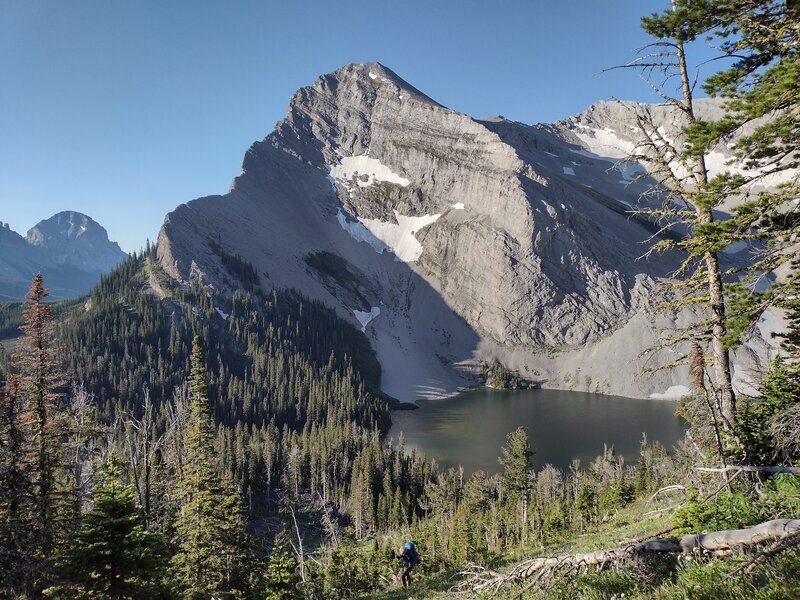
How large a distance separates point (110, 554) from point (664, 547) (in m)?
17.5

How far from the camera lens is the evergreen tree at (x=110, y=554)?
52.5ft

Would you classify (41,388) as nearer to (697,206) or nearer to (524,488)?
(697,206)

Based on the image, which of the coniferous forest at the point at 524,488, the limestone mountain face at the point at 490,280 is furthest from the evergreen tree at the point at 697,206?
the limestone mountain face at the point at 490,280

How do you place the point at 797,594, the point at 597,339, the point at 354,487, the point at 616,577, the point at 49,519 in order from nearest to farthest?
the point at 797,594 < the point at 616,577 < the point at 49,519 < the point at 354,487 < the point at 597,339

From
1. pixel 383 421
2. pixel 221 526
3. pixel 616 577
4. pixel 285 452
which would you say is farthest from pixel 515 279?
pixel 616 577

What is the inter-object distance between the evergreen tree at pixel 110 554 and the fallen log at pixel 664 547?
46.0 feet

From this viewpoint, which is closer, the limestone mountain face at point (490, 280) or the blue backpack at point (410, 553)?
the blue backpack at point (410, 553)

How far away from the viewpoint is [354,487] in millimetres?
78625

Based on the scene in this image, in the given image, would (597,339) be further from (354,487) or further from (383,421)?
(354,487)

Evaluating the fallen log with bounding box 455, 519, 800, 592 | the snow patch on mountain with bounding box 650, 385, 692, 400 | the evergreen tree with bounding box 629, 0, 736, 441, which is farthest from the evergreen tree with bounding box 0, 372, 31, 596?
the snow patch on mountain with bounding box 650, 385, 692, 400

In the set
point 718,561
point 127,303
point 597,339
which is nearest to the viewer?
point 718,561

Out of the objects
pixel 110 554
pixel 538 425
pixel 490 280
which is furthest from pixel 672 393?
pixel 110 554

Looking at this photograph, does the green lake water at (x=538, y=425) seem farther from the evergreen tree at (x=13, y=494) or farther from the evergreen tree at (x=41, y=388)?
the evergreen tree at (x=13, y=494)

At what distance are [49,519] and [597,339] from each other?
17230cm
